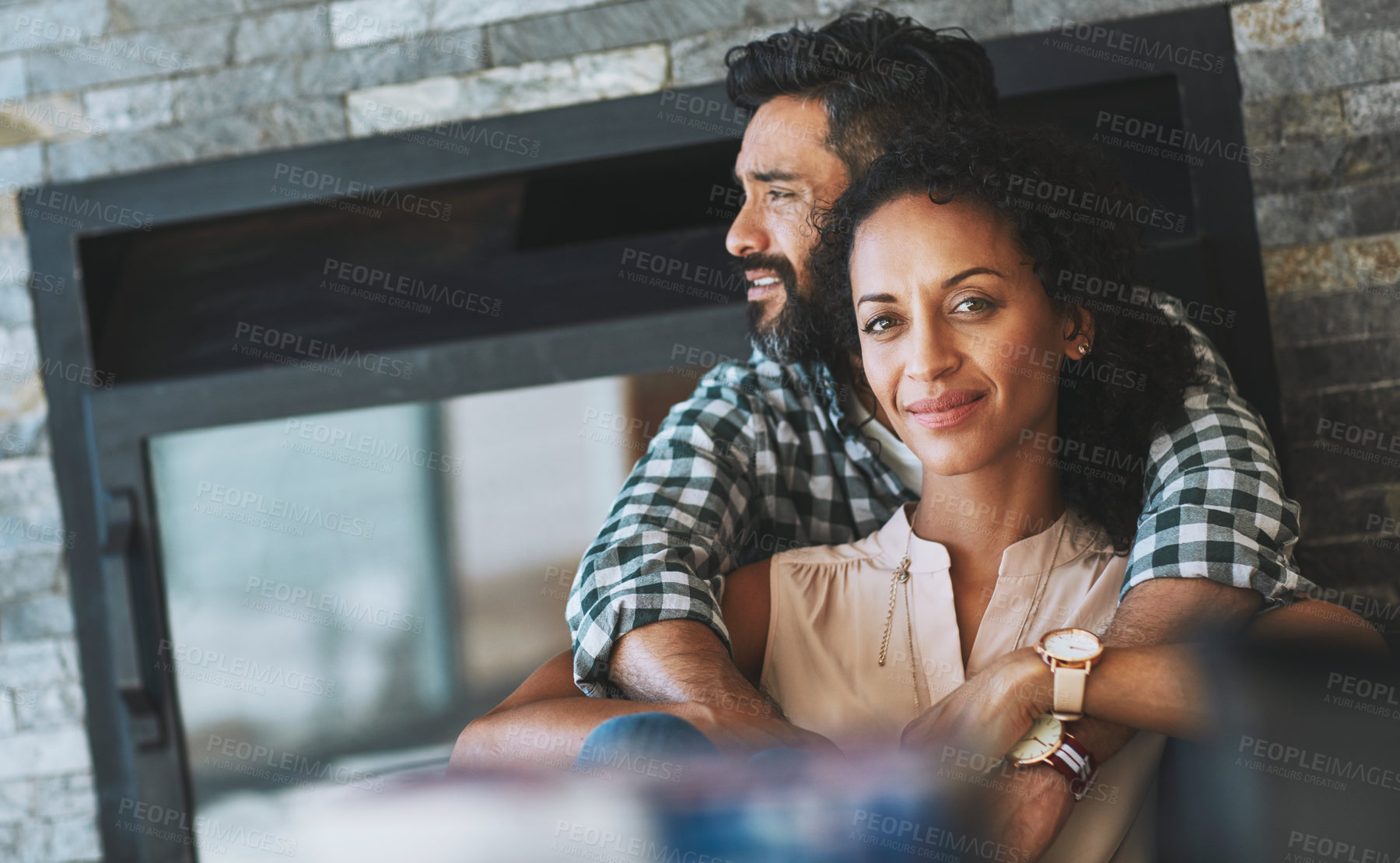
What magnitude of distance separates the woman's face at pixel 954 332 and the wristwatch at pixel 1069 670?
0.24 metres

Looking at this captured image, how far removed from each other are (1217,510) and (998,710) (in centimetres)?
37

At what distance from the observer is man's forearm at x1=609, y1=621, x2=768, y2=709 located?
1117mm

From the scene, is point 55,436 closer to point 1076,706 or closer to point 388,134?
point 388,134

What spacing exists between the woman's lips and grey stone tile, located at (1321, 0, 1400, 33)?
1135 millimetres

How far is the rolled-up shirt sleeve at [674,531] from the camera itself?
4.01ft

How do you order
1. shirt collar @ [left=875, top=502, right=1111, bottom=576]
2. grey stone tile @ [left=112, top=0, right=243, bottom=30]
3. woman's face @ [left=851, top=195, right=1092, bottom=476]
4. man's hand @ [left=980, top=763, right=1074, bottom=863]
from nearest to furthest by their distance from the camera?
man's hand @ [left=980, top=763, right=1074, bottom=863]
woman's face @ [left=851, top=195, right=1092, bottom=476]
shirt collar @ [left=875, top=502, right=1111, bottom=576]
grey stone tile @ [left=112, top=0, right=243, bottom=30]

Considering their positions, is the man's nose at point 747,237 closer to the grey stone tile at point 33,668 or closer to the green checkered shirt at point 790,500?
the green checkered shirt at point 790,500

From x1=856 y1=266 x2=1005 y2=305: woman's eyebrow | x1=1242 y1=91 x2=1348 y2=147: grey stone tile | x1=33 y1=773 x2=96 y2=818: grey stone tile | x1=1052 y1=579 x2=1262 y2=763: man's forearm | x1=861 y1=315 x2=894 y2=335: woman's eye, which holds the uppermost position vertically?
x1=1242 y1=91 x2=1348 y2=147: grey stone tile

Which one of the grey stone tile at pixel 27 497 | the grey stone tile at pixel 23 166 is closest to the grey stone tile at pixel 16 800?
the grey stone tile at pixel 27 497

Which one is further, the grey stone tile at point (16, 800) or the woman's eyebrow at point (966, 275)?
the grey stone tile at point (16, 800)

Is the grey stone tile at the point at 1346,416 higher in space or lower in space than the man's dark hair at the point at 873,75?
lower

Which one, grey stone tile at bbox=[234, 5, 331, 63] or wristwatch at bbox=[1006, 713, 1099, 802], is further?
grey stone tile at bbox=[234, 5, 331, 63]

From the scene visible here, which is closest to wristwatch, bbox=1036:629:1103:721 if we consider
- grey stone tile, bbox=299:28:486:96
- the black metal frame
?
the black metal frame

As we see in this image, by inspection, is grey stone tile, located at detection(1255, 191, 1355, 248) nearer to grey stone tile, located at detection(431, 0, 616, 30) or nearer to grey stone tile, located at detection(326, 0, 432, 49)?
grey stone tile, located at detection(431, 0, 616, 30)
